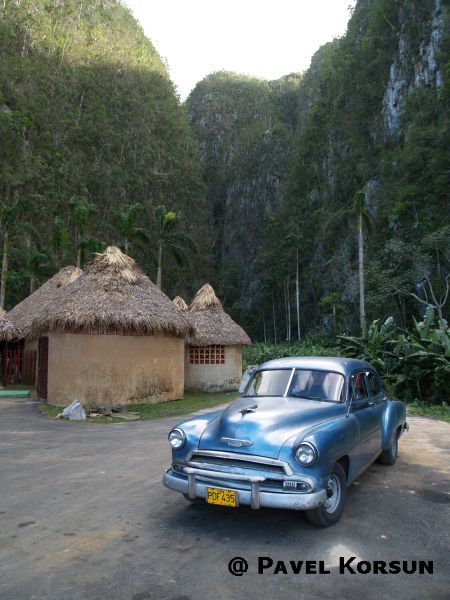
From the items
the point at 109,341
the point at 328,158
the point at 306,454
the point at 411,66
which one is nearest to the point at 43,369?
the point at 109,341

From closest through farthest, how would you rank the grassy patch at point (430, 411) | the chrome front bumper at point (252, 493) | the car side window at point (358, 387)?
the chrome front bumper at point (252, 493) → the car side window at point (358, 387) → the grassy patch at point (430, 411)

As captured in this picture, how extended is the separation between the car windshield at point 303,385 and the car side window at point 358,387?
20 centimetres

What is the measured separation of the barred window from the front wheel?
17081 millimetres

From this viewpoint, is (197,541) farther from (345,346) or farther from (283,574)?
(345,346)

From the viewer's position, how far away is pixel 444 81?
43.0 meters

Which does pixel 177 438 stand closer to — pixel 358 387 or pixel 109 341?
pixel 358 387

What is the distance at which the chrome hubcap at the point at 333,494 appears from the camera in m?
4.85

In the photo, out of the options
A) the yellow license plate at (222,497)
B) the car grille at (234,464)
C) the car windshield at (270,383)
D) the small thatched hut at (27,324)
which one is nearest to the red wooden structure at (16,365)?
the small thatched hut at (27,324)

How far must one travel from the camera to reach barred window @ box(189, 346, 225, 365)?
869 inches

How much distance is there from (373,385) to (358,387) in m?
0.76

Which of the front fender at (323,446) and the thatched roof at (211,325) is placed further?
the thatched roof at (211,325)

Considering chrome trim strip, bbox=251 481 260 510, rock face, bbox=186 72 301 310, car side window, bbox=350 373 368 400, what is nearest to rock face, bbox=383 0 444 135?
rock face, bbox=186 72 301 310

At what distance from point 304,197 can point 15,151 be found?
39846mm

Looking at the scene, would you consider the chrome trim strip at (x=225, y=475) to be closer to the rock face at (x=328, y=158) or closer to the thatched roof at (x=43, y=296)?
the thatched roof at (x=43, y=296)
